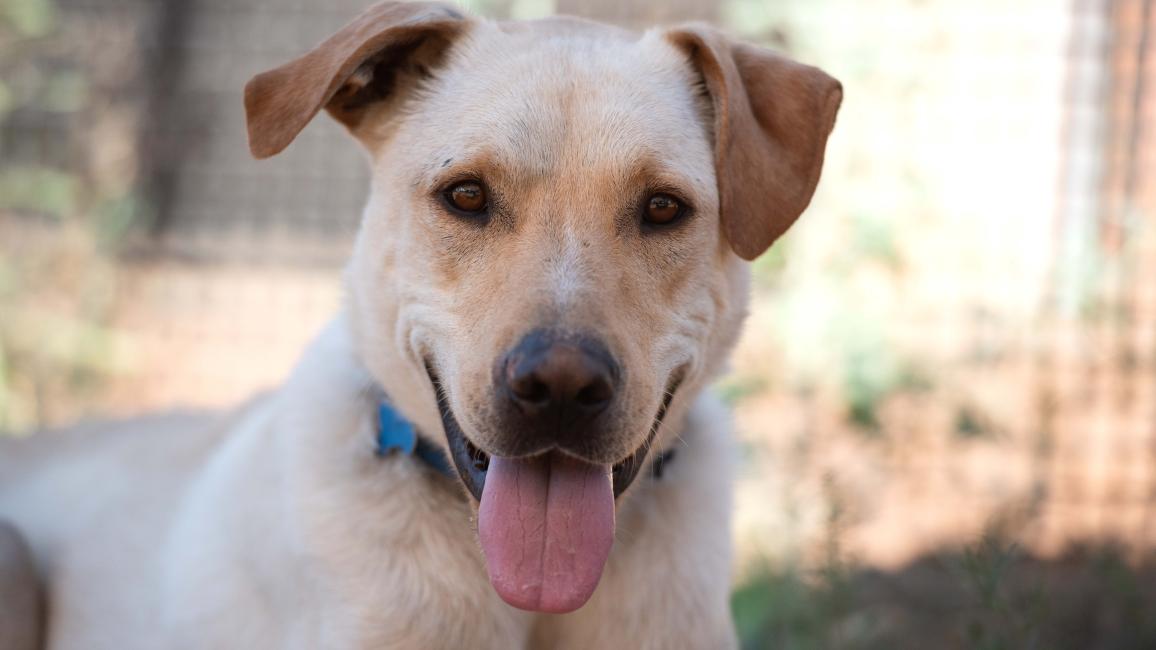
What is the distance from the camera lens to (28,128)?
25.0ft

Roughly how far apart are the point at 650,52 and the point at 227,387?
4.86 metres

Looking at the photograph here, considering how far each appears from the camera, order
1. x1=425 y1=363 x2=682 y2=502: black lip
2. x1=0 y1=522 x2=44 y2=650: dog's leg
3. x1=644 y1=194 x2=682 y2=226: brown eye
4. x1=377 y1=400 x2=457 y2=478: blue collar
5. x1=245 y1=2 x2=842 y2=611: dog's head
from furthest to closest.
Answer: x1=0 y1=522 x2=44 y2=650: dog's leg < x1=377 y1=400 x2=457 y2=478: blue collar < x1=644 y1=194 x2=682 y2=226: brown eye < x1=425 y1=363 x2=682 y2=502: black lip < x1=245 y1=2 x2=842 y2=611: dog's head

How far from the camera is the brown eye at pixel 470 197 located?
7.97 ft

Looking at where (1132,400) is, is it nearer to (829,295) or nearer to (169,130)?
(829,295)

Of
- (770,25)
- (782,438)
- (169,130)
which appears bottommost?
(782,438)

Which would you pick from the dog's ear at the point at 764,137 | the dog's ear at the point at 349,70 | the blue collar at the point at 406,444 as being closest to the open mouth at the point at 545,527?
the blue collar at the point at 406,444

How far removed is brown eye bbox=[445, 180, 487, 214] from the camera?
7.97 feet

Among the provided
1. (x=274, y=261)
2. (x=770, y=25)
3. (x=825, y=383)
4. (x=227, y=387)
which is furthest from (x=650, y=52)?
(x=274, y=261)

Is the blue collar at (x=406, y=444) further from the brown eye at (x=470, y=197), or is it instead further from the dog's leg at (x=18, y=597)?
the dog's leg at (x=18, y=597)

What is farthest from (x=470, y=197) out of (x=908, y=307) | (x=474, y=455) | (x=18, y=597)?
(x=908, y=307)

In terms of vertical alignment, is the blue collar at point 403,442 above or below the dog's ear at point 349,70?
below

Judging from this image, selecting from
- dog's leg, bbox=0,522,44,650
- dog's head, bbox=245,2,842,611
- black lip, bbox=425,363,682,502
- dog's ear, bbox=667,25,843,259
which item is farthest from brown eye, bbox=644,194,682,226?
dog's leg, bbox=0,522,44,650

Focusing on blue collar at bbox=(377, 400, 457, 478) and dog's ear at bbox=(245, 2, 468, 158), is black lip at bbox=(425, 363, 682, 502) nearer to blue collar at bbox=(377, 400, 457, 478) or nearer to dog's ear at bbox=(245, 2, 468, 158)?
blue collar at bbox=(377, 400, 457, 478)

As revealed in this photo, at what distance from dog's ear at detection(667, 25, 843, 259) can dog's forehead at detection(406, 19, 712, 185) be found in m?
0.09
